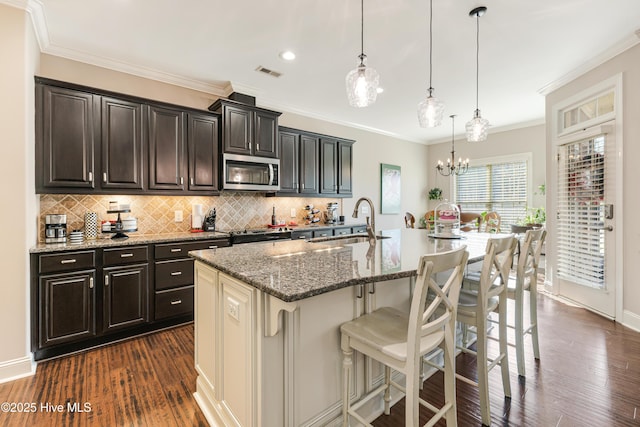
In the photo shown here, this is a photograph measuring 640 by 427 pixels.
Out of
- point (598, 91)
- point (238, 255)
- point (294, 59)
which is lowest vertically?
point (238, 255)

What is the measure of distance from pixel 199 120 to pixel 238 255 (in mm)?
2408

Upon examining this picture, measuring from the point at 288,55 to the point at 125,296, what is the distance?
3.00 meters

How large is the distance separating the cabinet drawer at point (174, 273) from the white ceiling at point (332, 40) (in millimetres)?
2264

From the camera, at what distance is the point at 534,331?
2385mm

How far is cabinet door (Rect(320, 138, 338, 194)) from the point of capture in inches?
191

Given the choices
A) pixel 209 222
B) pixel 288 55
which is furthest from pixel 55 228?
pixel 288 55

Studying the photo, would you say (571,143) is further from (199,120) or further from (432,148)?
(199,120)

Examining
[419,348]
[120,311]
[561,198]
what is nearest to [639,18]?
[561,198]

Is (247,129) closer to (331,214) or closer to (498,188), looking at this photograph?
(331,214)

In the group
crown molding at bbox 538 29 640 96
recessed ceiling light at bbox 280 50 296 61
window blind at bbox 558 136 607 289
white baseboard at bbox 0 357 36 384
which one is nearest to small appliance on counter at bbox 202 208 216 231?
white baseboard at bbox 0 357 36 384

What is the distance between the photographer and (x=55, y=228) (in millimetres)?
2746

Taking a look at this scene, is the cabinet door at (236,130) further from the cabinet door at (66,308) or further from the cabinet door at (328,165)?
the cabinet door at (66,308)

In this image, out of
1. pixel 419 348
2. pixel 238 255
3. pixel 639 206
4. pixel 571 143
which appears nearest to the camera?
pixel 419 348

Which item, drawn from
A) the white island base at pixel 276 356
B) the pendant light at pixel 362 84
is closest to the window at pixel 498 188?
the pendant light at pixel 362 84
